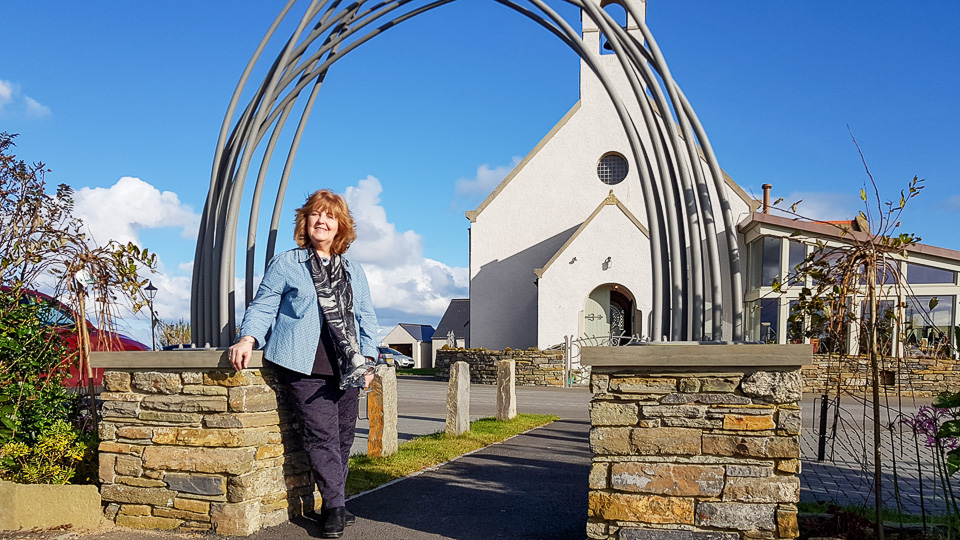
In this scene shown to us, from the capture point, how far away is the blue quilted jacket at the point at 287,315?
4.31 meters

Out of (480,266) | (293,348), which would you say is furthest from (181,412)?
(480,266)

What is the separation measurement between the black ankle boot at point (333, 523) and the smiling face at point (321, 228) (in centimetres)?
166

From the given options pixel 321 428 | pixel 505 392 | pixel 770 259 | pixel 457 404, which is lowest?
pixel 505 392

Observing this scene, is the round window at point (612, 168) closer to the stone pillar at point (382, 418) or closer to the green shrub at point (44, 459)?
the stone pillar at point (382, 418)

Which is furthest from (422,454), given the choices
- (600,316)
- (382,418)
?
(600,316)

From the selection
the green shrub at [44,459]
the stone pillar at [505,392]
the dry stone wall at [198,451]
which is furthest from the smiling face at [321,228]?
the stone pillar at [505,392]

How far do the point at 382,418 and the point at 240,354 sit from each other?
309 centimetres

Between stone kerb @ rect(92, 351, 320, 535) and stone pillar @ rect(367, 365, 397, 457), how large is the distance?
7.46 ft

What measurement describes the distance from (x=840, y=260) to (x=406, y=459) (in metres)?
4.55

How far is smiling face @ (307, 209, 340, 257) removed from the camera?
15.0 ft

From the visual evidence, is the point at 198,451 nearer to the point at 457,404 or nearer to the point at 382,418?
the point at 382,418

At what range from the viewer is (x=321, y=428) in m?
4.38

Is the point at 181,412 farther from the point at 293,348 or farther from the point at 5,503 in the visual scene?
the point at 5,503

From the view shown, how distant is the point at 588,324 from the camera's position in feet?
72.3
